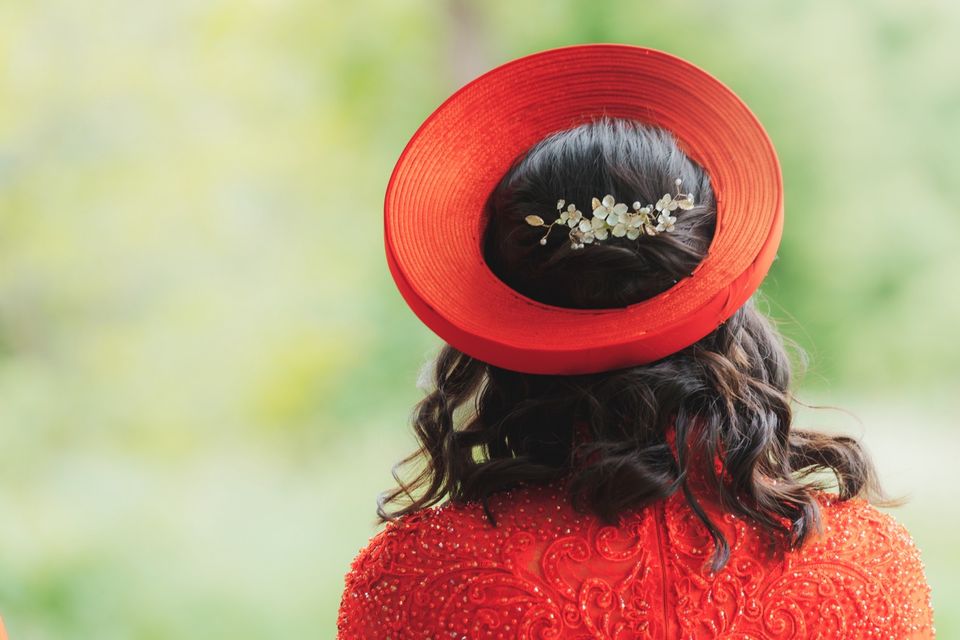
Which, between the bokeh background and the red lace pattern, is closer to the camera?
the red lace pattern

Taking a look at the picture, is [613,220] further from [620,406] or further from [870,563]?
[870,563]

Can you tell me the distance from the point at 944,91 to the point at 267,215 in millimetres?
1869

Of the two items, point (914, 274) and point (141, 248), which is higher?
point (141, 248)

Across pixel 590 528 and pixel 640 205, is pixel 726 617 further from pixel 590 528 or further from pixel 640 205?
pixel 640 205

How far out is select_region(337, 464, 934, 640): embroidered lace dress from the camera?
36.1 inches

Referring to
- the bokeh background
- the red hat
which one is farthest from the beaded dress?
the bokeh background

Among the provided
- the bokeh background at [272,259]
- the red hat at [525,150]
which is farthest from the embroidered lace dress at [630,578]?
the bokeh background at [272,259]

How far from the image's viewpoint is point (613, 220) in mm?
909

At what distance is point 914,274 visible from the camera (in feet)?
9.05

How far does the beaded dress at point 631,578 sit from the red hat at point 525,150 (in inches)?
5.8

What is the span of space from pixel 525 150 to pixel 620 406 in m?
0.27

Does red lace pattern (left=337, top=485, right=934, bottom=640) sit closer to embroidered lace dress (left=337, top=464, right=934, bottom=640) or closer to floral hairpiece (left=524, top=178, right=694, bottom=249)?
embroidered lace dress (left=337, top=464, right=934, bottom=640)

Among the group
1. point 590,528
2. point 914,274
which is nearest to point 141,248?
point 914,274

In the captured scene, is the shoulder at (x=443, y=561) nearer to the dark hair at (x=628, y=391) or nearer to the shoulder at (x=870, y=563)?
the dark hair at (x=628, y=391)
